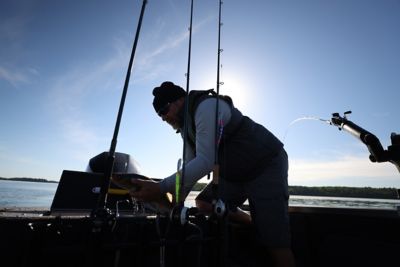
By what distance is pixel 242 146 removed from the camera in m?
2.48

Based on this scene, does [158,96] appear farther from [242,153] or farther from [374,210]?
[374,210]

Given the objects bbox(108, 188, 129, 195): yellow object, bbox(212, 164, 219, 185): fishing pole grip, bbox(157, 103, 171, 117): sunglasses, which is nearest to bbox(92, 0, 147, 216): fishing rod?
bbox(212, 164, 219, 185): fishing pole grip

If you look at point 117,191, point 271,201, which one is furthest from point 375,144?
point 117,191

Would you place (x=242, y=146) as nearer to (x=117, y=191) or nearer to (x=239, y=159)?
(x=239, y=159)

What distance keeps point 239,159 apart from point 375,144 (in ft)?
11.2

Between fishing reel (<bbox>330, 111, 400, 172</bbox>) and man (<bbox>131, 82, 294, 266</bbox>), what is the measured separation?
2.60 meters

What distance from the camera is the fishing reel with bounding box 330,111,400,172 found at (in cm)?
405

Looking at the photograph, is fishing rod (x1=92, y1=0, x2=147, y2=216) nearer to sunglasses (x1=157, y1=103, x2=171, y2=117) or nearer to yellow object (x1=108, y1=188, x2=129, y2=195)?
sunglasses (x1=157, y1=103, x2=171, y2=117)

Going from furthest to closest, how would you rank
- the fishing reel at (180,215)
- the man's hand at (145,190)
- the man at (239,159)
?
1. the man at (239,159)
2. the man's hand at (145,190)
3. the fishing reel at (180,215)

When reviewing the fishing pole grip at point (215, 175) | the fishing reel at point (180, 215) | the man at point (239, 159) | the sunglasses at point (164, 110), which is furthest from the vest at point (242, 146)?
the fishing reel at point (180, 215)

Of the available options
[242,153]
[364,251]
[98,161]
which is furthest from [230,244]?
[98,161]

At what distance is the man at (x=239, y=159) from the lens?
83.2 inches

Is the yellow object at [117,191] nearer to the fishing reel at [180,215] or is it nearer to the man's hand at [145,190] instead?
the man's hand at [145,190]

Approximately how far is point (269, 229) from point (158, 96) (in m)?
1.63
